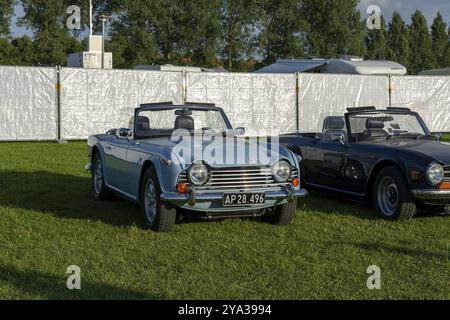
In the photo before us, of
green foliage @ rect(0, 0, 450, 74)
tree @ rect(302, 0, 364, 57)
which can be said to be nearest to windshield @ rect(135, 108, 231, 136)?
green foliage @ rect(0, 0, 450, 74)

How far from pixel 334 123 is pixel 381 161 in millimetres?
1628

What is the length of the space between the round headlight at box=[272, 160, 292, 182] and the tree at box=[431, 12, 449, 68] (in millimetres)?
67209

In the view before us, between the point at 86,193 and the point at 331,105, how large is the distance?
1304cm

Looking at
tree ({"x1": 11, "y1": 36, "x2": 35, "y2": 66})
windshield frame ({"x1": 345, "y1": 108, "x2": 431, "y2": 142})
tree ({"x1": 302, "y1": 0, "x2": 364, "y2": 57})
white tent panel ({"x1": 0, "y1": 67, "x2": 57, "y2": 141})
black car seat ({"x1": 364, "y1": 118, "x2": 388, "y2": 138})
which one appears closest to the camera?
black car seat ({"x1": 364, "y1": 118, "x2": 388, "y2": 138})

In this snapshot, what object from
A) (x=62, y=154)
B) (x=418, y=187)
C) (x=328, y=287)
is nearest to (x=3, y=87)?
(x=62, y=154)

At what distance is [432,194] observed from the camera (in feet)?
22.3

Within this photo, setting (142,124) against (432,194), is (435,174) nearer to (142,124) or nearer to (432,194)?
(432,194)

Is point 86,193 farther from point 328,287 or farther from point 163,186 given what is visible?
point 328,287

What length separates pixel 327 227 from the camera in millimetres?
6898

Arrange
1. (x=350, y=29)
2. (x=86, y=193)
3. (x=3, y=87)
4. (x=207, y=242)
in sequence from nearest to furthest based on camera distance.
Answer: (x=207, y=242), (x=86, y=193), (x=3, y=87), (x=350, y=29)

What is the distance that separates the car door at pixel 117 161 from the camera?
7.61 m

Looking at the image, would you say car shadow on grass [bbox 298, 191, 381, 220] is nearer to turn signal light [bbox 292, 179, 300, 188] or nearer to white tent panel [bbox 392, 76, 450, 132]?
turn signal light [bbox 292, 179, 300, 188]

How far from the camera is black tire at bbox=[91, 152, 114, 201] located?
8.55 metres

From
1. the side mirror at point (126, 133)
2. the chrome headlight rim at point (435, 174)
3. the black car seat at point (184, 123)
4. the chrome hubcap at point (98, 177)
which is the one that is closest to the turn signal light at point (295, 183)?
the chrome headlight rim at point (435, 174)
